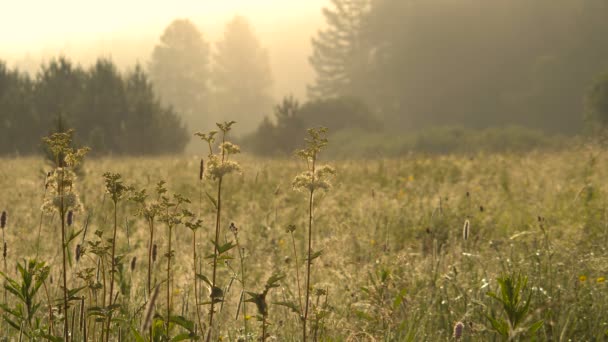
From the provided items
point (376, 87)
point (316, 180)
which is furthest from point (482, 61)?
point (316, 180)

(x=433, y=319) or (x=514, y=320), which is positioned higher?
(x=514, y=320)

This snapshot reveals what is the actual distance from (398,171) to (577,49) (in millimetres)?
29677

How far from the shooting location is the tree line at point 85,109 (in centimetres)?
2505

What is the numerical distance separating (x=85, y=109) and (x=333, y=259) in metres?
24.1

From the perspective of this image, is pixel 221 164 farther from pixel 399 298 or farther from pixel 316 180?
pixel 399 298

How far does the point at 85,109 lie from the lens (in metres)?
26.1

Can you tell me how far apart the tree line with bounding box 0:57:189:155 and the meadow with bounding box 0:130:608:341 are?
14.5 m

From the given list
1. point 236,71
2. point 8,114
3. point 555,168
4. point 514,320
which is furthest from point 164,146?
point 236,71

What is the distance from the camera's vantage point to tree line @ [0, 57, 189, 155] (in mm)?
25047

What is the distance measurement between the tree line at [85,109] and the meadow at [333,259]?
14550mm

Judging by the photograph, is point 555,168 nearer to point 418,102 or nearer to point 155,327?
point 155,327

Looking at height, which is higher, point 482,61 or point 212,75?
point 212,75

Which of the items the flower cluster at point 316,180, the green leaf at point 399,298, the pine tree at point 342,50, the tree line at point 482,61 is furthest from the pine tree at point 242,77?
the flower cluster at point 316,180

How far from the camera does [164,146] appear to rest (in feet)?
93.5
